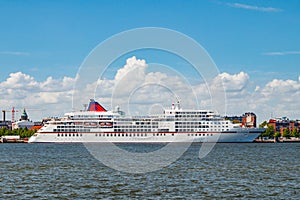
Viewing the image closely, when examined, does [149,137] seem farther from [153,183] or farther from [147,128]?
[153,183]

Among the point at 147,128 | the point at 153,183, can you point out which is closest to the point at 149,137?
the point at 147,128

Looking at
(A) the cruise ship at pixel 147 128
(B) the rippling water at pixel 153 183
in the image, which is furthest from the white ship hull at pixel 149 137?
(B) the rippling water at pixel 153 183

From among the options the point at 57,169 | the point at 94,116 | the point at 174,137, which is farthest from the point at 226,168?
the point at 94,116

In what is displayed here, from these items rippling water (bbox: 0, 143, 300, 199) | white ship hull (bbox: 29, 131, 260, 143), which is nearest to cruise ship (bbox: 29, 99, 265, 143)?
white ship hull (bbox: 29, 131, 260, 143)

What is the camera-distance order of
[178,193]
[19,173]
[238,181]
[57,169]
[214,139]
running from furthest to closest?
[214,139], [57,169], [19,173], [238,181], [178,193]

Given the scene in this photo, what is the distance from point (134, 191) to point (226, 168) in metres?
15.6

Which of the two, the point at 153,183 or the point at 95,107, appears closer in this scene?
the point at 153,183

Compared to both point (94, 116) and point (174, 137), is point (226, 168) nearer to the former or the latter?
point (174, 137)

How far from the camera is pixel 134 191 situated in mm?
31016

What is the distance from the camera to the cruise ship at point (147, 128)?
4363 inches

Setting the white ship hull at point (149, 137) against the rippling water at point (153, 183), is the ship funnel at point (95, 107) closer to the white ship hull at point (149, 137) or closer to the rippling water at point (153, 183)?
the white ship hull at point (149, 137)

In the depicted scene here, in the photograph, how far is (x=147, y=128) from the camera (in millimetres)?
112125

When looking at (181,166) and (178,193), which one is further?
(181,166)

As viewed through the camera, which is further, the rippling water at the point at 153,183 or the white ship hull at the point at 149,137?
the white ship hull at the point at 149,137
